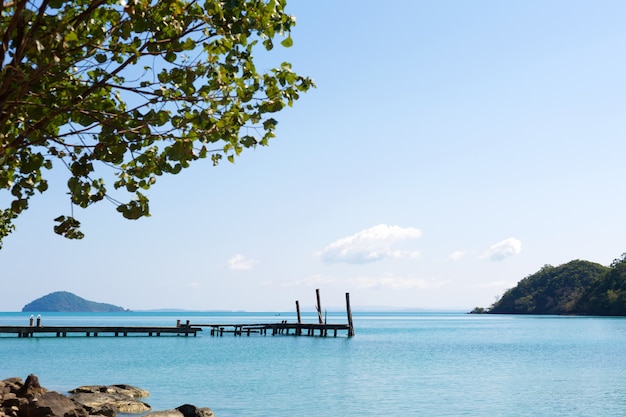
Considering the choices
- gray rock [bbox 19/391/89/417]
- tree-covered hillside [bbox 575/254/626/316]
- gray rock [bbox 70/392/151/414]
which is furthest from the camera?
tree-covered hillside [bbox 575/254/626/316]

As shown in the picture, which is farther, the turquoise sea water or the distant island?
the distant island

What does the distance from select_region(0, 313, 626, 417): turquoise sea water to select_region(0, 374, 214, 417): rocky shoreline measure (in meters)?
2.11

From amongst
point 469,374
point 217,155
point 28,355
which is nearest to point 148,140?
point 217,155

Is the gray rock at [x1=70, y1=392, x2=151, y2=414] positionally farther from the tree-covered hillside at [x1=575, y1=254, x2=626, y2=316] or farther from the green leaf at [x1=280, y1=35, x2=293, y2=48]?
the tree-covered hillside at [x1=575, y1=254, x2=626, y2=316]

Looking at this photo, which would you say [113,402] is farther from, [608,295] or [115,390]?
[608,295]

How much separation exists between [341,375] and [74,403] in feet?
67.0

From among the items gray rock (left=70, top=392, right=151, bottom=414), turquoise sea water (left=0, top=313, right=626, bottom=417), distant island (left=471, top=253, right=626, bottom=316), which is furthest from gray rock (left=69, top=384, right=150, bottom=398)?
distant island (left=471, top=253, right=626, bottom=316)

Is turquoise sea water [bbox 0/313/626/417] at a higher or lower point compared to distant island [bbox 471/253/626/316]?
lower

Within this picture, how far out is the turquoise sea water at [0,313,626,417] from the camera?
86.2 feet

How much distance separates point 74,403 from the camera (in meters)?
17.8

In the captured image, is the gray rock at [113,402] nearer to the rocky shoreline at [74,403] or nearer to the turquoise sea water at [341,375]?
the rocky shoreline at [74,403]

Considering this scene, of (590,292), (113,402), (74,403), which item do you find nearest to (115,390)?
(113,402)

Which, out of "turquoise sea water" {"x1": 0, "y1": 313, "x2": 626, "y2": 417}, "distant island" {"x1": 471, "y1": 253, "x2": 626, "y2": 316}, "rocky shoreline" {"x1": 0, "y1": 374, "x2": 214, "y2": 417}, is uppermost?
"distant island" {"x1": 471, "y1": 253, "x2": 626, "y2": 316}

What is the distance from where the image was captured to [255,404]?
26.4 meters
